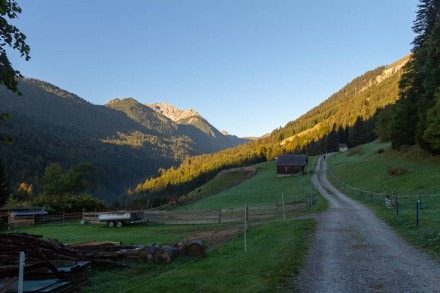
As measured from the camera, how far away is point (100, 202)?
230ft

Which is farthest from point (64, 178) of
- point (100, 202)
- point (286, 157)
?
point (286, 157)

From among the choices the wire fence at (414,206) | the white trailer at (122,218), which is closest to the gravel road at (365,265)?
the wire fence at (414,206)

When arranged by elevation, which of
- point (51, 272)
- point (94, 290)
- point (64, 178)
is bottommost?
point (94, 290)

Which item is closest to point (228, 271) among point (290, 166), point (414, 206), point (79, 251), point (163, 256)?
point (163, 256)

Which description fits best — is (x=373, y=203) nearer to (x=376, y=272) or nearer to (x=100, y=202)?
(x=376, y=272)

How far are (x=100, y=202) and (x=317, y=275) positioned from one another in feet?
206

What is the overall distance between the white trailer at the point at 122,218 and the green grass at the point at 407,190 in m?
25.7

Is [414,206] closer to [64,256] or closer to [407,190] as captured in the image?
[407,190]

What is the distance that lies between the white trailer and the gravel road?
27580mm

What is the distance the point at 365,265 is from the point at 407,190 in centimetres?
3186

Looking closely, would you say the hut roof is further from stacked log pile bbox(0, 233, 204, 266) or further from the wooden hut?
stacked log pile bbox(0, 233, 204, 266)

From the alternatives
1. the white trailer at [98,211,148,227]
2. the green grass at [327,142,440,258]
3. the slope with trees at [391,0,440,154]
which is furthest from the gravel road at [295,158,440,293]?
the slope with trees at [391,0,440,154]

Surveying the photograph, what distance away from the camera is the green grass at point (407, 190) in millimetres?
19788

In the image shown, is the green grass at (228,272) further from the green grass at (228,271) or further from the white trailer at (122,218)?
the white trailer at (122,218)
